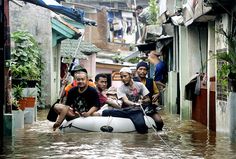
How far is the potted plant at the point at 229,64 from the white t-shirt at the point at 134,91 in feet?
6.44

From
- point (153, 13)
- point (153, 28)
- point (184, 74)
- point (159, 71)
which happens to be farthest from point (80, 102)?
point (153, 13)

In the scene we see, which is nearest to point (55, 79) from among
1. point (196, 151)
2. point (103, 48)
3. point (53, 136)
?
point (53, 136)

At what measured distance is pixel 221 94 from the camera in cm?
1406

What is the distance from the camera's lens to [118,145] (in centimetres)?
1147

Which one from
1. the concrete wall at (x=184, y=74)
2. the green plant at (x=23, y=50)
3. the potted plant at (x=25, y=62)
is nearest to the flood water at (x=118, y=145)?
the potted plant at (x=25, y=62)

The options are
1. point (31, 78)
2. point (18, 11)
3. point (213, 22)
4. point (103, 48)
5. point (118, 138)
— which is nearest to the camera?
point (118, 138)

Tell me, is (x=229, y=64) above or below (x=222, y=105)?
above

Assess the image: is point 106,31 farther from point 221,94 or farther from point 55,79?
point 221,94

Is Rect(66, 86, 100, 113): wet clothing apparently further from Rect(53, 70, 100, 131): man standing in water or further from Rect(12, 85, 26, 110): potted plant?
Rect(12, 85, 26, 110): potted plant

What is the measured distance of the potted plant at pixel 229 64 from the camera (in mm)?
12172

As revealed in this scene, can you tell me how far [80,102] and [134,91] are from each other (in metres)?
1.34

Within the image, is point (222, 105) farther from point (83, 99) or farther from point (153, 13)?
point (153, 13)

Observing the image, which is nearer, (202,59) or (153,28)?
(202,59)

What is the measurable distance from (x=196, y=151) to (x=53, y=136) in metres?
3.66
